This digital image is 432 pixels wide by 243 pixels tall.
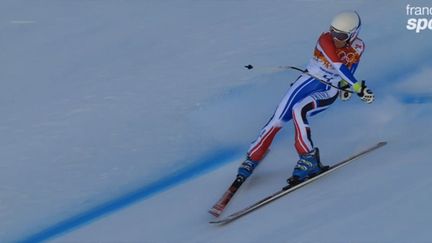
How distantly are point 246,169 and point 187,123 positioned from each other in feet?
4.10

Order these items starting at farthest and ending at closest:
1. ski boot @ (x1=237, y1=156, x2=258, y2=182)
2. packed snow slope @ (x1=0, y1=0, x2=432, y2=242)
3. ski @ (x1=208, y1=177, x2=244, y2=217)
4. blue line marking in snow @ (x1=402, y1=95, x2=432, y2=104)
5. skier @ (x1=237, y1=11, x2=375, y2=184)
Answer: blue line marking in snow @ (x1=402, y1=95, x2=432, y2=104)
ski boot @ (x1=237, y1=156, x2=258, y2=182)
skier @ (x1=237, y1=11, x2=375, y2=184)
ski @ (x1=208, y1=177, x2=244, y2=217)
packed snow slope @ (x1=0, y1=0, x2=432, y2=242)

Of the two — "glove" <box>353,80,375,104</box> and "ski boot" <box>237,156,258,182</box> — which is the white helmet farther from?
"ski boot" <box>237,156,258,182</box>

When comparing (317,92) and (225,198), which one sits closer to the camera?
(225,198)

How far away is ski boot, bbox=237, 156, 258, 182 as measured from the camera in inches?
302

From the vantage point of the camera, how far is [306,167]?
7.48 m

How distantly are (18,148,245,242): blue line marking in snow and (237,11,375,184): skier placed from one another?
0.55m

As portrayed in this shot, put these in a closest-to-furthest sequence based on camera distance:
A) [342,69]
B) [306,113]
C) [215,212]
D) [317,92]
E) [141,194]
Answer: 1. [215,212]
2. [342,69]
3. [306,113]
4. [317,92]
5. [141,194]

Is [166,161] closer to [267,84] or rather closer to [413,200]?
[267,84]

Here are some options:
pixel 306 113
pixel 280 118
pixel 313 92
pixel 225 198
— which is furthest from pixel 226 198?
pixel 313 92

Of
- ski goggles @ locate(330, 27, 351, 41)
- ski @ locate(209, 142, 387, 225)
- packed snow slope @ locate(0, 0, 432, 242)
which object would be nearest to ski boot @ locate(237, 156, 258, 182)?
packed snow slope @ locate(0, 0, 432, 242)

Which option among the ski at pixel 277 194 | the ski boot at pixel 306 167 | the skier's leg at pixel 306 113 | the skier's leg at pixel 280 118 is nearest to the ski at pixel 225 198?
the ski at pixel 277 194

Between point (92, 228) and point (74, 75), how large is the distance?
265 cm

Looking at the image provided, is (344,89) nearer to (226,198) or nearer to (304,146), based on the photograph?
(304,146)

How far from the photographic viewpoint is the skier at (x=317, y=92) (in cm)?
747
